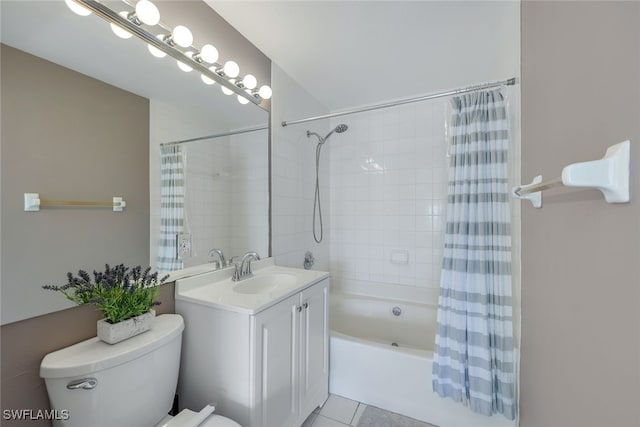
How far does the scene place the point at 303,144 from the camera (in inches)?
90.1

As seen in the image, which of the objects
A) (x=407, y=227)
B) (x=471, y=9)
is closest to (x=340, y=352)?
(x=407, y=227)

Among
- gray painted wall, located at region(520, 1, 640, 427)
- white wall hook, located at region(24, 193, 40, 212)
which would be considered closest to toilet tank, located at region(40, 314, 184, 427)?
white wall hook, located at region(24, 193, 40, 212)

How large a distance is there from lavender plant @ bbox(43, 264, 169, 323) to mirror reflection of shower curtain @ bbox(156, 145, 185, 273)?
0.66 ft

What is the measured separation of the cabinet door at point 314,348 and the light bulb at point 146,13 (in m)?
1.43

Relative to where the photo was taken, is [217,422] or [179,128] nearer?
[217,422]

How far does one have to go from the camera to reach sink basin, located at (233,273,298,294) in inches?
58.6

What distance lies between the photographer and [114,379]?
0.81m

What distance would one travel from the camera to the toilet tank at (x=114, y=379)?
77 centimetres

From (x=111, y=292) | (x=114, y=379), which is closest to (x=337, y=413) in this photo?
(x=114, y=379)

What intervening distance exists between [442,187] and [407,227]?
0.48 metres

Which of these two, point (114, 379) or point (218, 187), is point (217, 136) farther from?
point (114, 379)

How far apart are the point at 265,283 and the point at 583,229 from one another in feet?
4.83

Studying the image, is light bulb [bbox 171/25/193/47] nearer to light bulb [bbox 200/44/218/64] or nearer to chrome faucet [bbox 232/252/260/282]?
light bulb [bbox 200/44/218/64]

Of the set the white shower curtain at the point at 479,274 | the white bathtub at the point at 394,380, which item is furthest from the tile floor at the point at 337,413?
the white shower curtain at the point at 479,274
